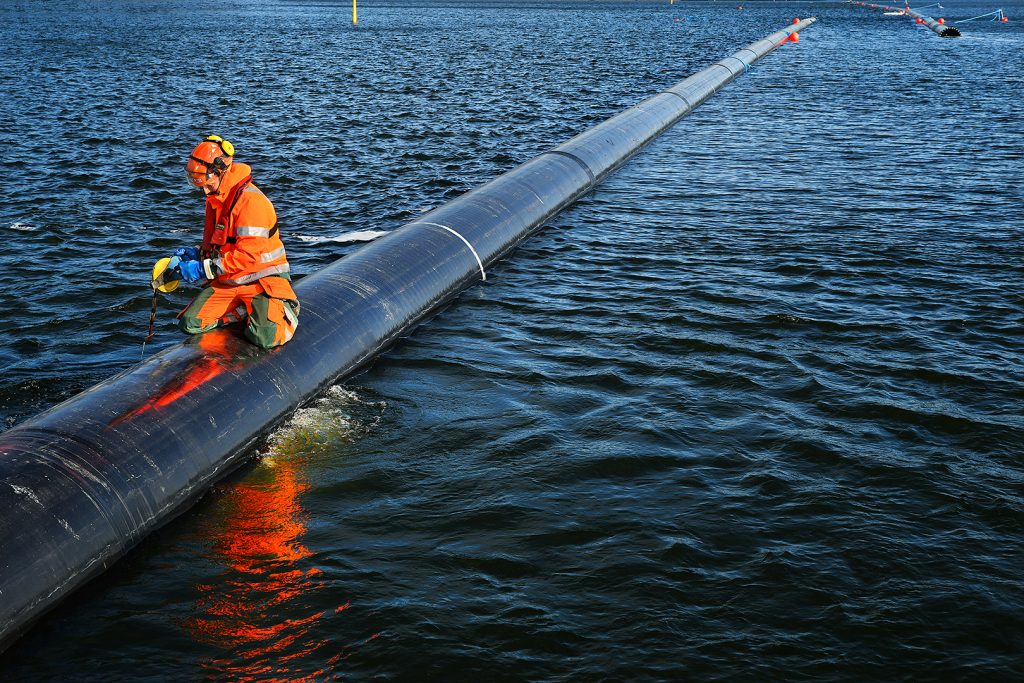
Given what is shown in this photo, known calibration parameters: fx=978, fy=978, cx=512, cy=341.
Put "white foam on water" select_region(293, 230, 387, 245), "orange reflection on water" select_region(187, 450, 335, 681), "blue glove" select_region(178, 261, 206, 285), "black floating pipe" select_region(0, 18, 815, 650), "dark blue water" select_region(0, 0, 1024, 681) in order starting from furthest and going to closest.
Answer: "white foam on water" select_region(293, 230, 387, 245), "blue glove" select_region(178, 261, 206, 285), "black floating pipe" select_region(0, 18, 815, 650), "dark blue water" select_region(0, 0, 1024, 681), "orange reflection on water" select_region(187, 450, 335, 681)

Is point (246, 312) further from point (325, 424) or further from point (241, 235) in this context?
point (325, 424)

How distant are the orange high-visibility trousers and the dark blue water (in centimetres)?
88

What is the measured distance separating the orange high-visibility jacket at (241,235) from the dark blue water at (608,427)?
1.44m

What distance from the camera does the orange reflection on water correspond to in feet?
20.4

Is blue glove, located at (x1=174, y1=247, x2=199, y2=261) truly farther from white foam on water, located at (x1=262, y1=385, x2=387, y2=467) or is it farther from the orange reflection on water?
the orange reflection on water

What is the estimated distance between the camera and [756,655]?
6.25 metres

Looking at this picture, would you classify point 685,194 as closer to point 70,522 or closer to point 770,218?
point 770,218

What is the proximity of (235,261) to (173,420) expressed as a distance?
5.57 ft

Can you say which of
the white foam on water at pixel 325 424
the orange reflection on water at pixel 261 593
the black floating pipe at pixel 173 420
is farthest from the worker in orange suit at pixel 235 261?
Answer: the orange reflection on water at pixel 261 593

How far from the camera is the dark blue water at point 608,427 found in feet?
21.2

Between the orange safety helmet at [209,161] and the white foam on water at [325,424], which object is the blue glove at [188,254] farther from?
the white foam on water at [325,424]

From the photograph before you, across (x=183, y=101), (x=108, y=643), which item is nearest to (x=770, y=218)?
(x=108, y=643)

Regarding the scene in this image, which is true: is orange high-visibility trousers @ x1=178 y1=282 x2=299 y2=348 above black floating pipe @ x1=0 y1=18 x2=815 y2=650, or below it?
above

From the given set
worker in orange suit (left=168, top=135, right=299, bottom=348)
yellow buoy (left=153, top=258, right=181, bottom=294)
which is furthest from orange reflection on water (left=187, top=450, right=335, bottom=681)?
yellow buoy (left=153, top=258, right=181, bottom=294)
